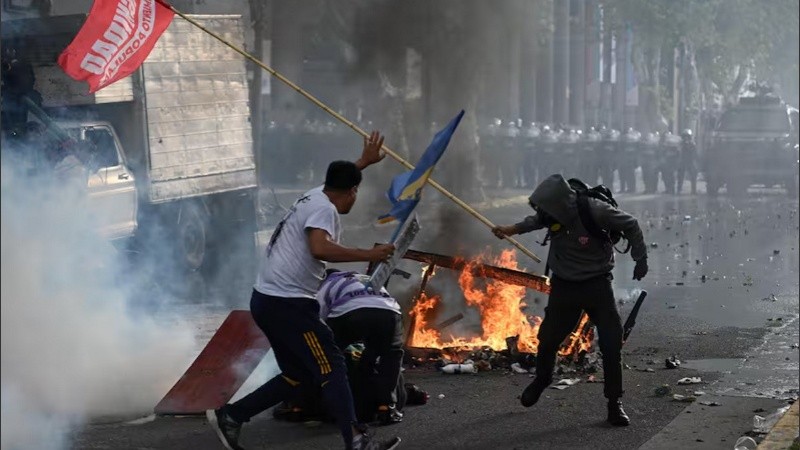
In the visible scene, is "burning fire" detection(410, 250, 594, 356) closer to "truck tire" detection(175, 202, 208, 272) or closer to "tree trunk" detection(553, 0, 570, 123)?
"truck tire" detection(175, 202, 208, 272)

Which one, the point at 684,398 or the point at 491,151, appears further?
the point at 491,151

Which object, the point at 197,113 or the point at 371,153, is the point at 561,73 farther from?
the point at 371,153

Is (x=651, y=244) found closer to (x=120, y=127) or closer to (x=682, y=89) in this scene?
(x=120, y=127)

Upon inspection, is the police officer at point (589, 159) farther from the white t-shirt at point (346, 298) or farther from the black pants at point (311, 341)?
the black pants at point (311, 341)

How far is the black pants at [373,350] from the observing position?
6941 millimetres

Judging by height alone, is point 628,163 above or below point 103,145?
below

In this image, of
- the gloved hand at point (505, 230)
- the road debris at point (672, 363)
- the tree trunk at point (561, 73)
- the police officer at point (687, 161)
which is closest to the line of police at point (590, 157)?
the police officer at point (687, 161)

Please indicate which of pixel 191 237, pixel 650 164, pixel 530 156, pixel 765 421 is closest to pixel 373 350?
pixel 765 421

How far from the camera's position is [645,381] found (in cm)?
855

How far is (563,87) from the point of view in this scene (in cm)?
4497

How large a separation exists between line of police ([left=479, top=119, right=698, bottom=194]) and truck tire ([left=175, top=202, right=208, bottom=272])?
15409 mm

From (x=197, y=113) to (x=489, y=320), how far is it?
6.69 meters

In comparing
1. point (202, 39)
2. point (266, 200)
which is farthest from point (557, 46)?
point (202, 39)

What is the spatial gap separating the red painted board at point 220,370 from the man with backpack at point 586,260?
1604mm
